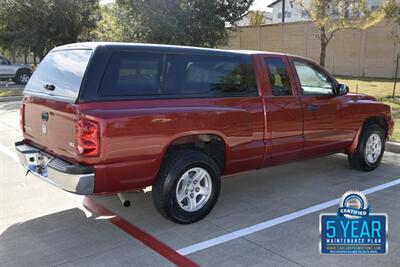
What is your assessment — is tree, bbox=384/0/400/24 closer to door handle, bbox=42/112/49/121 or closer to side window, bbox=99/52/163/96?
side window, bbox=99/52/163/96

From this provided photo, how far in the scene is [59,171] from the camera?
3.92 m

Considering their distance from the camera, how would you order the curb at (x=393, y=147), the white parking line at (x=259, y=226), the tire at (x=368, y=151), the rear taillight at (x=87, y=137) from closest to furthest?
the rear taillight at (x=87, y=137), the white parking line at (x=259, y=226), the tire at (x=368, y=151), the curb at (x=393, y=147)

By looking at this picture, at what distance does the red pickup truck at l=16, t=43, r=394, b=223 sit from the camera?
382cm

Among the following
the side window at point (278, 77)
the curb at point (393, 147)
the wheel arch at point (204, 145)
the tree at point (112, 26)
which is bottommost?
the curb at point (393, 147)

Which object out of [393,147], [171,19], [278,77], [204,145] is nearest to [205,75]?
[204,145]

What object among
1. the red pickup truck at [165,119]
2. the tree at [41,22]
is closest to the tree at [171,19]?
the tree at [41,22]

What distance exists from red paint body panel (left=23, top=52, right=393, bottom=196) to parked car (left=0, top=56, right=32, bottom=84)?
19487 millimetres

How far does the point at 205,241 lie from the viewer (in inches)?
160

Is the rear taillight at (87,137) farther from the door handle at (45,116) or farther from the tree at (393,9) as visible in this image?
the tree at (393,9)

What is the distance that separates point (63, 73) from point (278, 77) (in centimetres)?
260

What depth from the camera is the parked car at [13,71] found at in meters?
22.2

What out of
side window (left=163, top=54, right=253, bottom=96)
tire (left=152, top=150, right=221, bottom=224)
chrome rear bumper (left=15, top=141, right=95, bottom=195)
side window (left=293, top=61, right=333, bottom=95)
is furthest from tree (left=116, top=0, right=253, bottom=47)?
tire (left=152, top=150, right=221, bottom=224)

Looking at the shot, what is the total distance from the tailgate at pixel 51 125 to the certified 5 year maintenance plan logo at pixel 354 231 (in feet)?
8.16

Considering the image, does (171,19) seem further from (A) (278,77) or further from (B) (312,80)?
(A) (278,77)
